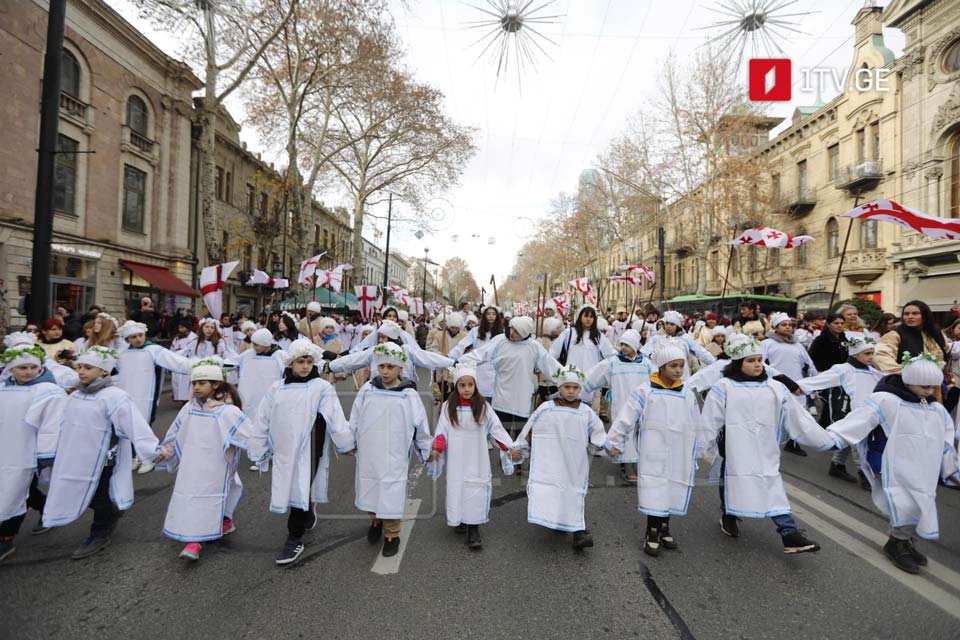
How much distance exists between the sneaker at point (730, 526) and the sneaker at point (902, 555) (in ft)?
3.15

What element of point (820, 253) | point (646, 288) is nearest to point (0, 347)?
point (820, 253)

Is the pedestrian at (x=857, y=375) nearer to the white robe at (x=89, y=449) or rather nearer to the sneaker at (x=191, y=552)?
the sneaker at (x=191, y=552)

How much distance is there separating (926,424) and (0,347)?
14.2m

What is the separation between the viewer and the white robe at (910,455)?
359 cm

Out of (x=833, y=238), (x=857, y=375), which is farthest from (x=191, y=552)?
(x=833, y=238)

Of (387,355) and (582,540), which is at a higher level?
(387,355)

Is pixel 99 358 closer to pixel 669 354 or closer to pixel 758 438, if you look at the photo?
pixel 669 354

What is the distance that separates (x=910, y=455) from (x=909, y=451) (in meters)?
0.03

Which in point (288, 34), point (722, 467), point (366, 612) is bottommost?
point (366, 612)

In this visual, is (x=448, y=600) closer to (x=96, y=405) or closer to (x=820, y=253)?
(x=96, y=405)

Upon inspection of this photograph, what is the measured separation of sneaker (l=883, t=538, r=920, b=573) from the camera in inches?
139

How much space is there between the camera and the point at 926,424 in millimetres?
3682

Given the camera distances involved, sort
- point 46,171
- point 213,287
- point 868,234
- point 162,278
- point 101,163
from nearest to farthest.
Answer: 1. point 46,171
2. point 213,287
3. point 101,163
4. point 162,278
5. point 868,234

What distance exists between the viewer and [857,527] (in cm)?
431
